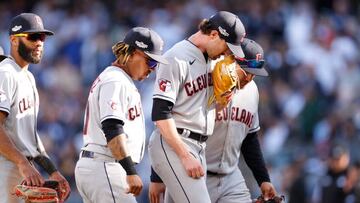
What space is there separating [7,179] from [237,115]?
1893 mm

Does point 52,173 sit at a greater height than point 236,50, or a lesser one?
lesser

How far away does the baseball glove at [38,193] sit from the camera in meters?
7.05

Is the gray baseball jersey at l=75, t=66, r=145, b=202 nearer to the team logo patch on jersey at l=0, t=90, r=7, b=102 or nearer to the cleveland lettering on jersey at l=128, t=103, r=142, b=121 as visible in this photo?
the cleveland lettering on jersey at l=128, t=103, r=142, b=121

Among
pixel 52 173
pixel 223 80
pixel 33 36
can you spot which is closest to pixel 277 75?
pixel 223 80

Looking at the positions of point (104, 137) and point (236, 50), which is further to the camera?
point (236, 50)

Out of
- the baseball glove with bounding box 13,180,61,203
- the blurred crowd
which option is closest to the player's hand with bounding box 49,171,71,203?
the baseball glove with bounding box 13,180,61,203

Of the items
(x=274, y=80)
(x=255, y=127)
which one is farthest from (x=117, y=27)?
(x=255, y=127)

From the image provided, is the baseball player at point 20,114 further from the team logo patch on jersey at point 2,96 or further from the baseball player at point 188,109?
the baseball player at point 188,109

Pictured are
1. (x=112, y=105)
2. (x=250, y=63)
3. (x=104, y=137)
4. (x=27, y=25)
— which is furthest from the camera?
(x=250, y=63)

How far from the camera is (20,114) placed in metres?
7.36

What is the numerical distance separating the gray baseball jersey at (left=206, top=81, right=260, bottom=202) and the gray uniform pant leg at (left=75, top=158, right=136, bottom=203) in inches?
44.5

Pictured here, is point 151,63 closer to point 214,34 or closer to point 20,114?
point 214,34

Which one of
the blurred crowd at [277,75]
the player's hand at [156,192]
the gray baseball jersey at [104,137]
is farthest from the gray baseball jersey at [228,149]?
the blurred crowd at [277,75]

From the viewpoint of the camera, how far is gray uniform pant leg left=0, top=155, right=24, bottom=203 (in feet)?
23.9
